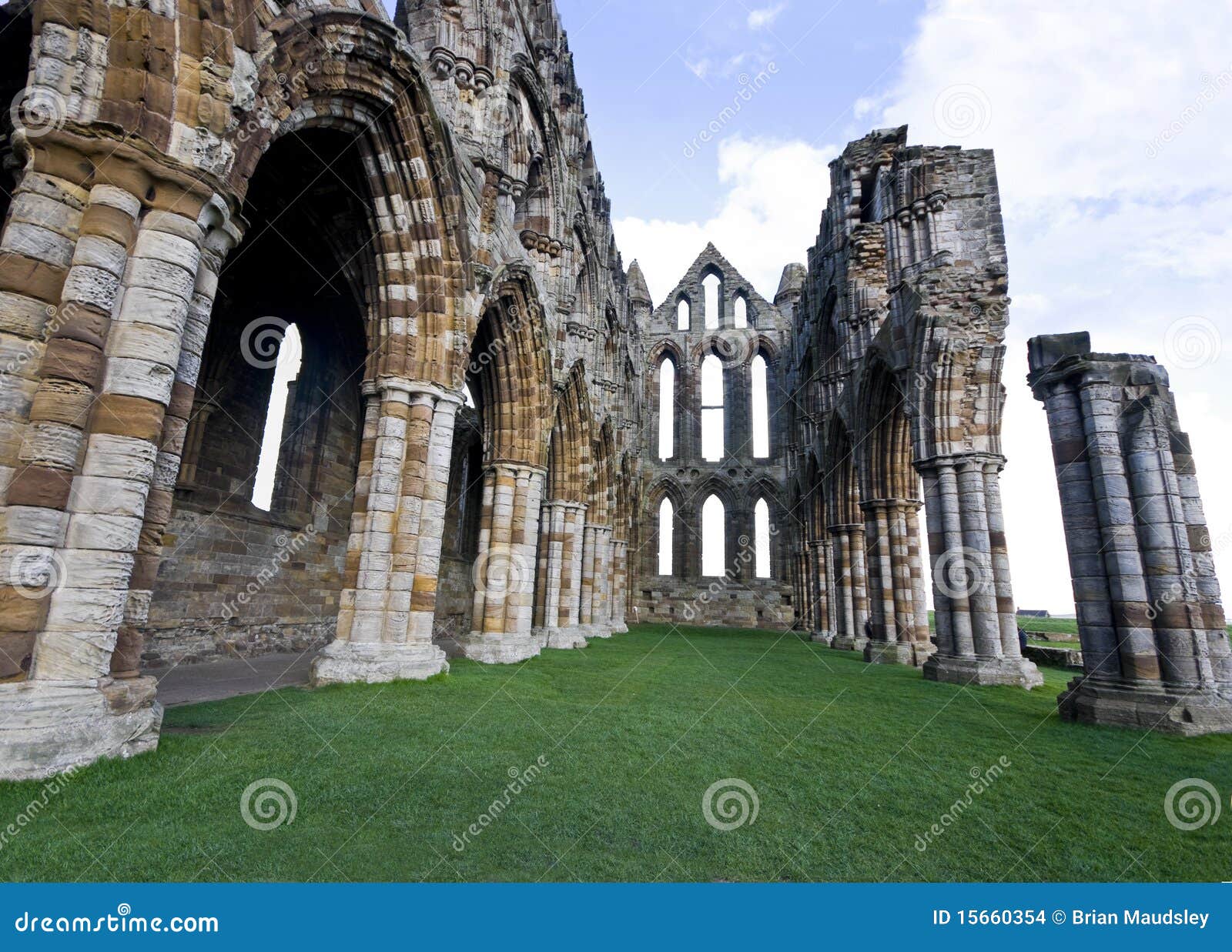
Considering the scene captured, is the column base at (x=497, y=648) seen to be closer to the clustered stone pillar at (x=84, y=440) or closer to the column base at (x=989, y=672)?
the clustered stone pillar at (x=84, y=440)

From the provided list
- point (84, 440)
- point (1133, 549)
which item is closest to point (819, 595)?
point (1133, 549)

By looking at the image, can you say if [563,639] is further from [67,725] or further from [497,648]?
[67,725]

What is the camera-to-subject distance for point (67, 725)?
13.1ft

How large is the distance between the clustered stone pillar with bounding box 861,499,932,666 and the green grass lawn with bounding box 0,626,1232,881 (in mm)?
7147

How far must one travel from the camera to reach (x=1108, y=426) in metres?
7.47

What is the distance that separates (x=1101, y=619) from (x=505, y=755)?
24.0ft

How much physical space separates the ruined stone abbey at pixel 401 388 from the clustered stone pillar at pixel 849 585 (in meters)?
0.12

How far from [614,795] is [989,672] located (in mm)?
9298

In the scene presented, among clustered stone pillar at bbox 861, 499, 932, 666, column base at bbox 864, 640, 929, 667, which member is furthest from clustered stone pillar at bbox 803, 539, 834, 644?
column base at bbox 864, 640, 929, 667

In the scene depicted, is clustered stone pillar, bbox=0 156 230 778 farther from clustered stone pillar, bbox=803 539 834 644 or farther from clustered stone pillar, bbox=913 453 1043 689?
clustered stone pillar, bbox=803 539 834 644

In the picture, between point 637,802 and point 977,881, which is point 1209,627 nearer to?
point 977,881

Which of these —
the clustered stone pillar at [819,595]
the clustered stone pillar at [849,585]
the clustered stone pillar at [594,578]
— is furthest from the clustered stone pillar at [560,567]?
the clustered stone pillar at [819,595]

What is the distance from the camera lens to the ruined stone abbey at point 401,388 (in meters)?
4.45

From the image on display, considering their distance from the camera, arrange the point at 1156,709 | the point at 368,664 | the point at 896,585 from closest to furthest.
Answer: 1. the point at 1156,709
2. the point at 368,664
3. the point at 896,585
